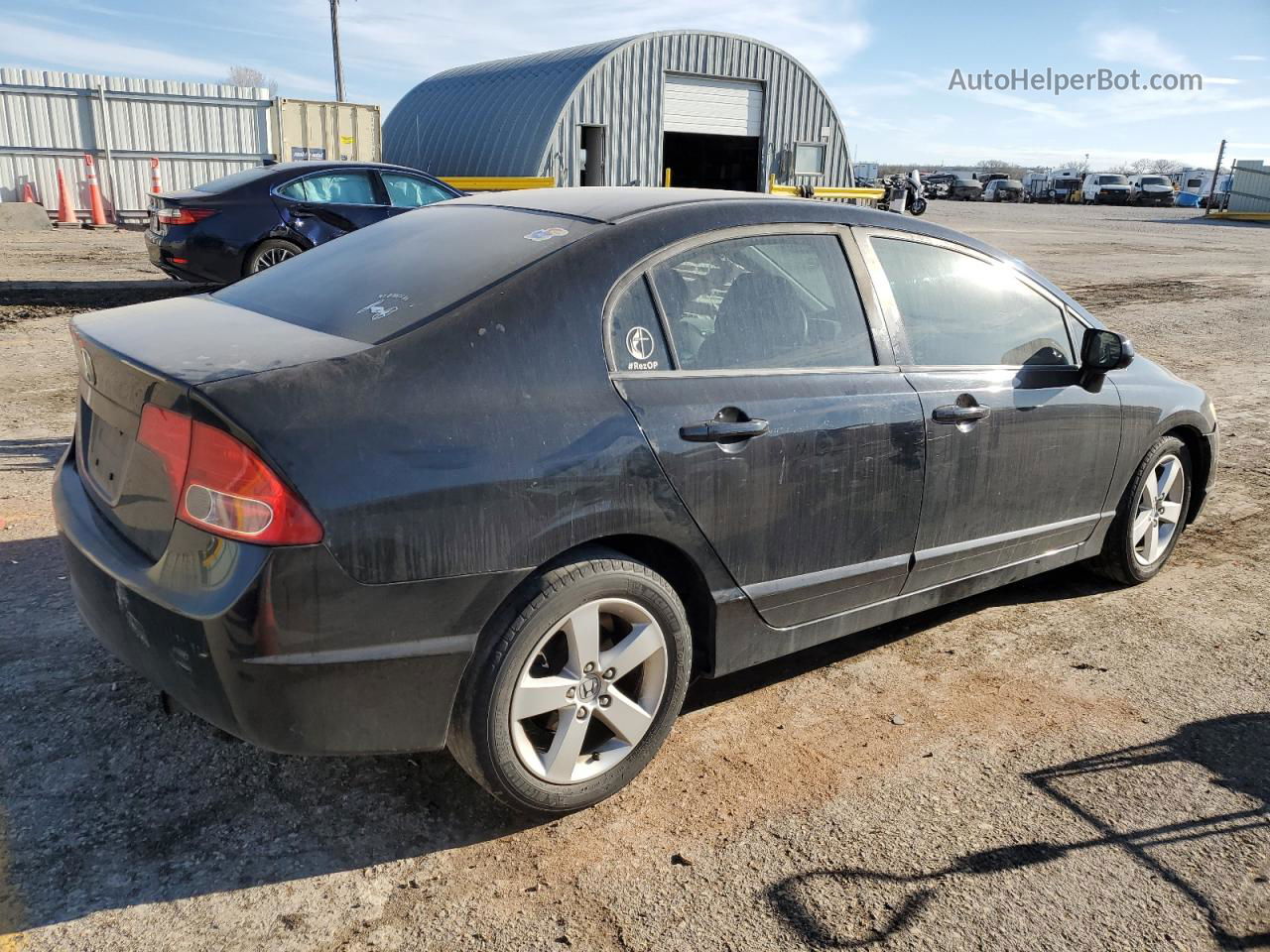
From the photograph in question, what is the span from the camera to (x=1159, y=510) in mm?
4684

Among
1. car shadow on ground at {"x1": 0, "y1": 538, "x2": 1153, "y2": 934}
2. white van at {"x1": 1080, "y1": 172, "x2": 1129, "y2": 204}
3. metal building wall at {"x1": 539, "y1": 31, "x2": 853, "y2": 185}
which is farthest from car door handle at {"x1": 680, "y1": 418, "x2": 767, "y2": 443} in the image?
white van at {"x1": 1080, "y1": 172, "x2": 1129, "y2": 204}

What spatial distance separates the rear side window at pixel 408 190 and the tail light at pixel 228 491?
32.1 ft

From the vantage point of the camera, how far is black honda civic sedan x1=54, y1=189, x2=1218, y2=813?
2.38 metres

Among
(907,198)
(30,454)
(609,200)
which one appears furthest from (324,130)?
(609,200)

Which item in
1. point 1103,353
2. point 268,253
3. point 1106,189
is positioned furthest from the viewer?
point 1106,189

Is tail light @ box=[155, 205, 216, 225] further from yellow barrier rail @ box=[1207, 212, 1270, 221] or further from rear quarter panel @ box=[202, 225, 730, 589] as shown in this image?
yellow barrier rail @ box=[1207, 212, 1270, 221]

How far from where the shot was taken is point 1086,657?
156 inches

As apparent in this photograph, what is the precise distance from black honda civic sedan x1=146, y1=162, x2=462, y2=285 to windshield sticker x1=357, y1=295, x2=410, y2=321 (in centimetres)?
816

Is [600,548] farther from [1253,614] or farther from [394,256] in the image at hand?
[1253,614]

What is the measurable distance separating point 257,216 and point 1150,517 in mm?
9310

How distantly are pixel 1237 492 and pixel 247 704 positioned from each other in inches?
230

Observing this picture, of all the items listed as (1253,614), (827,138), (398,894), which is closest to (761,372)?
(398,894)

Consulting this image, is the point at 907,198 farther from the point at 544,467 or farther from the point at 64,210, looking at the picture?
the point at 544,467

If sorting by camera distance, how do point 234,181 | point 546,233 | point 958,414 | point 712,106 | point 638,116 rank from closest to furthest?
1. point 546,233
2. point 958,414
3. point 234,181
4. point 638,116
5. point 712,106
